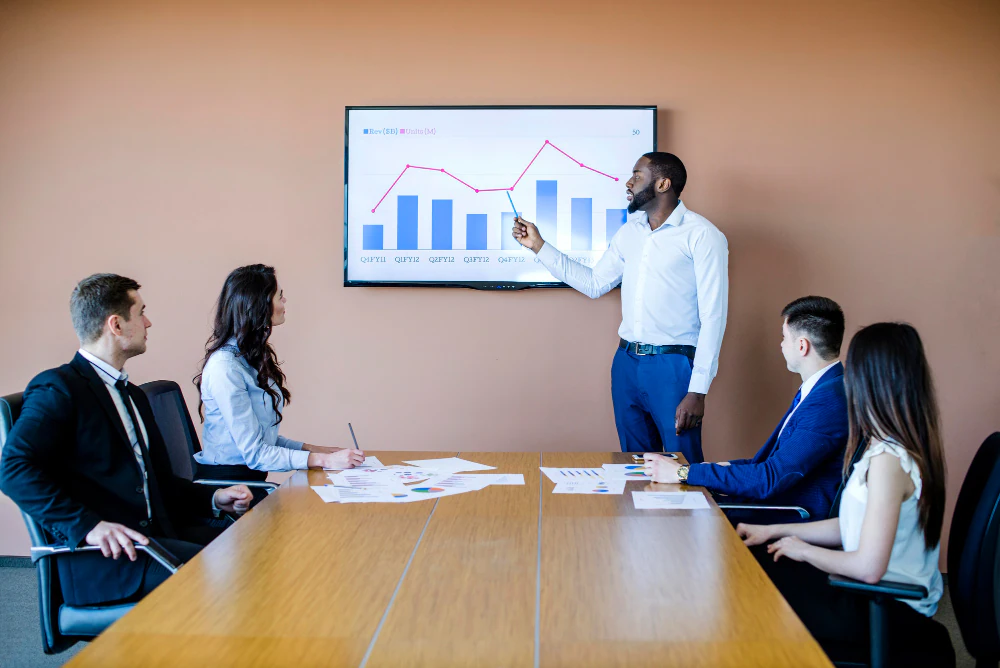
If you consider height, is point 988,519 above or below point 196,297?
below

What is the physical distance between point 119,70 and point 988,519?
412 centimetres

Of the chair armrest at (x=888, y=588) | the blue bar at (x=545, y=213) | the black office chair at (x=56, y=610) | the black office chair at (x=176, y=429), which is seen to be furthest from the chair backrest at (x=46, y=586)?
the blue bar at (x=545, y=213)

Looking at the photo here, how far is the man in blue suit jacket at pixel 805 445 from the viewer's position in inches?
95.3

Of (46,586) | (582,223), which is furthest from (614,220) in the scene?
(46,586)

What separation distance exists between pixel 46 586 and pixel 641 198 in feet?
8.74

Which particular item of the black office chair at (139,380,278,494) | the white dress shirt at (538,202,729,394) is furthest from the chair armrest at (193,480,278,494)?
the white dress shirt at (538,202,729,394)

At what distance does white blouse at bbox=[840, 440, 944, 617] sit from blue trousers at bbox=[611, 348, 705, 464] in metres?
1.33

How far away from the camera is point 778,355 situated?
3965 millimetres

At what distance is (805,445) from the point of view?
7.92 feet

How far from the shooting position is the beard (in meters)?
3.61

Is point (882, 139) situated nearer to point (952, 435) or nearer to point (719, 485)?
point (952, 435)

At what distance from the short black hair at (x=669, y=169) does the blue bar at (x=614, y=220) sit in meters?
0.37

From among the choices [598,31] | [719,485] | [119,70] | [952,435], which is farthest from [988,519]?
[119,70]

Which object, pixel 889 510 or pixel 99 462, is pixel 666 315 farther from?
pixel 99 462
